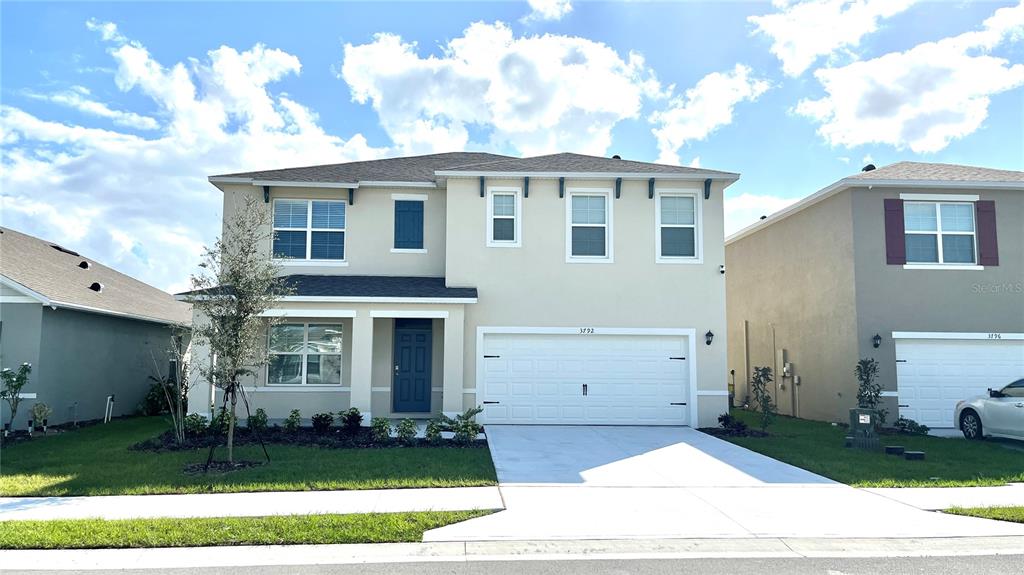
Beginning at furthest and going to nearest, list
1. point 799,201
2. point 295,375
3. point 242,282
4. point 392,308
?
point 799,201 < point 295,375 < point 392,308 < point 242,282

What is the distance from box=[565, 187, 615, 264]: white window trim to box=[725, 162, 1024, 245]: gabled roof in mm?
5512

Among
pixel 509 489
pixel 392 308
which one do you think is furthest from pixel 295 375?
pixel 509 489

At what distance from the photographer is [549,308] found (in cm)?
1516

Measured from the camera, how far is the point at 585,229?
50.8ft

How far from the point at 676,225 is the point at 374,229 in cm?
725

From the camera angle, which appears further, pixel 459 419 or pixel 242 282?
pixel 459 419

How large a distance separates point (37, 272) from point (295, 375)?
6.73 metres

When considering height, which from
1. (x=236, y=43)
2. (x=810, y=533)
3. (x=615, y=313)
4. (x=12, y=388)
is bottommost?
(x=810, y=533)

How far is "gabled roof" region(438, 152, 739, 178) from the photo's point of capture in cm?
1513

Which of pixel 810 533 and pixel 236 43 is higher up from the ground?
pixel 236 43

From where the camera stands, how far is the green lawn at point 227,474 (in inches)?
342

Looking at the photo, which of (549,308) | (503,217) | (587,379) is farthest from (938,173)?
(503,217)

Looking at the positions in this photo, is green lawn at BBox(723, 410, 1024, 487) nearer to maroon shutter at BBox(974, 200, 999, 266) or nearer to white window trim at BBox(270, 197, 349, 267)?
maroon shutter at BBox(974, 200, 999, 266)

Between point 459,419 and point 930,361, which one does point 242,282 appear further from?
point 930,361
